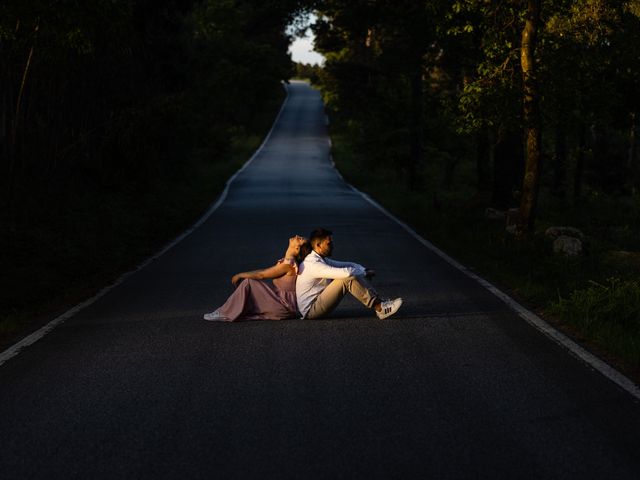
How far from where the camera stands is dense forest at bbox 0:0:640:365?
1416cm

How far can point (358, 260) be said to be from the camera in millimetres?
15805

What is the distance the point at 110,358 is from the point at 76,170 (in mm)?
17975

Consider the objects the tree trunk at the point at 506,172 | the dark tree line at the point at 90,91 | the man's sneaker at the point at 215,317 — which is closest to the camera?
the man's sneaker at the point at 215,317

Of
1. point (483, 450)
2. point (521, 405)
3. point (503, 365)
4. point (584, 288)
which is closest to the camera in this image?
point (483, 450)

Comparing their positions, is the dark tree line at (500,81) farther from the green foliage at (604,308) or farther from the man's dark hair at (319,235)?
the man's dark hair at (319,235)

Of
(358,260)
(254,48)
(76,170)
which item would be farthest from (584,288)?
(254,48)

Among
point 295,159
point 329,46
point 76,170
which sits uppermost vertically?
point 329,46

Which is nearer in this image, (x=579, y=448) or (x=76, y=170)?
(x=579, y=448)

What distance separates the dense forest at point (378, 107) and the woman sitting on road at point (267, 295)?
118 inches

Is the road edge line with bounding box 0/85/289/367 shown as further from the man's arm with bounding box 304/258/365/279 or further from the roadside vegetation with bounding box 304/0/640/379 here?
the roadside vegetation with bounding box 304/0/640/379

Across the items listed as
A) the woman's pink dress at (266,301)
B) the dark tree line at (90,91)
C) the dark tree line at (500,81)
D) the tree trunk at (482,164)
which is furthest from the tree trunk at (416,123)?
the woman's pink dress at (266,301)

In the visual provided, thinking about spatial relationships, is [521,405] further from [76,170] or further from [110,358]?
[76,170]

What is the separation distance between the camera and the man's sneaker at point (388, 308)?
977 centimetres

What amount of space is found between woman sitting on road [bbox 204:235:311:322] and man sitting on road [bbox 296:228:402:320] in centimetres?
16
